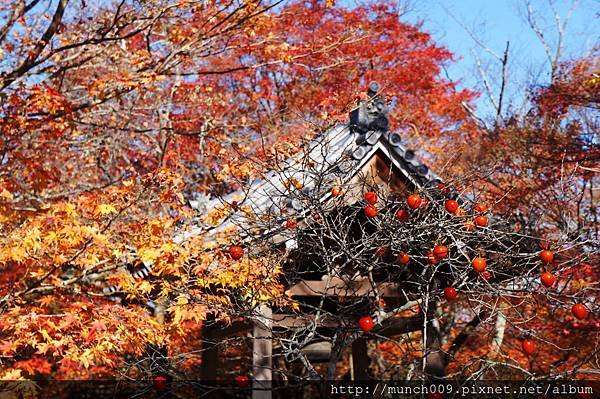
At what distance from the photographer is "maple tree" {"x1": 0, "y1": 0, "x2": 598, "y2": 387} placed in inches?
170

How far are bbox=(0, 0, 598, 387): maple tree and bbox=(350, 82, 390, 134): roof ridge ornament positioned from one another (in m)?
0.21

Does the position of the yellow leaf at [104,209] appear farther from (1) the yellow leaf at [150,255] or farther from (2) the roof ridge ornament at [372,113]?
(2) the roof ridge ornament at [372,113]

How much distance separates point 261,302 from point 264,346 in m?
0.87

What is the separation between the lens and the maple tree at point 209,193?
14.2ft

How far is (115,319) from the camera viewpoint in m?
5.12

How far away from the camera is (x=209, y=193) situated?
9414mm

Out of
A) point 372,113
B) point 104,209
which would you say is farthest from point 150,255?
point 372,113

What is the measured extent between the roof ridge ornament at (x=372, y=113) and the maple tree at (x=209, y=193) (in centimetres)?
21

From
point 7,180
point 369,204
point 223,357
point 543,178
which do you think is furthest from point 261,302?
point 543,178

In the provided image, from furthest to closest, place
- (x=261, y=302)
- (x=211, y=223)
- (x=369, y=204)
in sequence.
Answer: (x=211, y=223) < (x=261, y=302) < (x=369, y=204)

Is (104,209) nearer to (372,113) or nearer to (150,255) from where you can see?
(150,255)

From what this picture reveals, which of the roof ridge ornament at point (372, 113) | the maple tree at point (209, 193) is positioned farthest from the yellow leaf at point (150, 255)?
the roof ridge ornament at point (372, 113)

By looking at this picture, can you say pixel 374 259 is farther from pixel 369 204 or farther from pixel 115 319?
pixel 115 319

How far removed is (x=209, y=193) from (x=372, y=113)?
446cm
